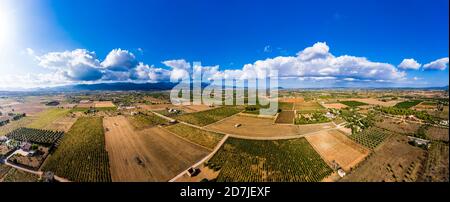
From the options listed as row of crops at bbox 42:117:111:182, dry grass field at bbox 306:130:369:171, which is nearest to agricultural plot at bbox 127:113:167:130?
row of crops at bbox 42:117:111:182

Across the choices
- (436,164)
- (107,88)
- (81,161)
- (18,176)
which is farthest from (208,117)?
(107,88)

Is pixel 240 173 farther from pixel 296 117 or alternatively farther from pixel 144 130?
pixel 144 130

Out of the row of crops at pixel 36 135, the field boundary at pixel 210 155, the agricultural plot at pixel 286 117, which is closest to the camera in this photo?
the field boundary at pixel 210 155

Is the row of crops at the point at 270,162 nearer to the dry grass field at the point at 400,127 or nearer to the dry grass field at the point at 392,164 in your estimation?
the dry grass field at the point at 392,164

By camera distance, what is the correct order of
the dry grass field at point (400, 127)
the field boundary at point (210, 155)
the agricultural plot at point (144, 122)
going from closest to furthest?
the field boundary at point (210, 155) < the dry grass field at point (400, 127) < the agricultural plot at point (144, 122)

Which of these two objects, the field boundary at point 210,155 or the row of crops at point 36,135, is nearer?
the field boundary at point 210,155

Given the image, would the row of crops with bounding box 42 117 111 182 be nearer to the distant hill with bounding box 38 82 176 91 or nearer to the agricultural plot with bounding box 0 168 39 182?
the agricultural plot with bounding box 0 168 39 182

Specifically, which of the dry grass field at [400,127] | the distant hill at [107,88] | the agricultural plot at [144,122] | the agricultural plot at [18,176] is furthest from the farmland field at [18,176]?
the distant hill at [107,88]

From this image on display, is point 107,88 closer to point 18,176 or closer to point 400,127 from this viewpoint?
point 18,176
